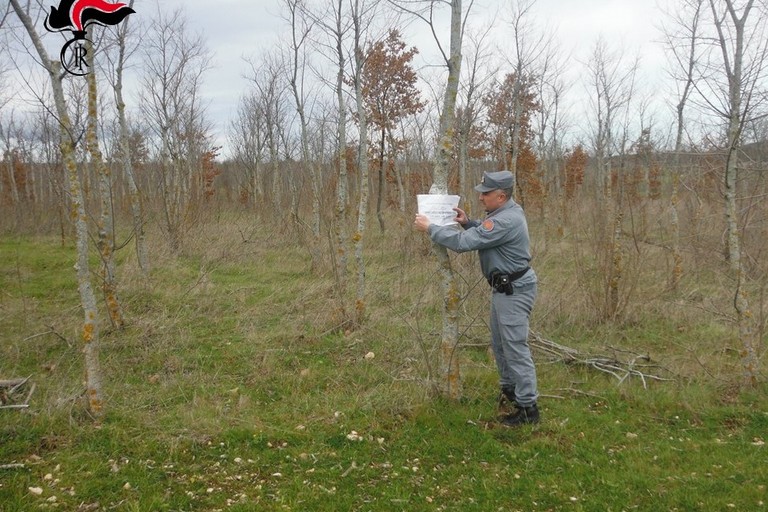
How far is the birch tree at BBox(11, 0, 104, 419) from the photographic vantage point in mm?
3877

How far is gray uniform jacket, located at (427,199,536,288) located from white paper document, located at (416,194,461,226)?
0.10 metres

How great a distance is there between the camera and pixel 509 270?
13.4 ft

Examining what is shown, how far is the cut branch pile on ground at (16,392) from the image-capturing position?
441cm

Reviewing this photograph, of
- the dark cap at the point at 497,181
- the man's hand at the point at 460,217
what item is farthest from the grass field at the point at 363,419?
the dark cap at the point at 497,181

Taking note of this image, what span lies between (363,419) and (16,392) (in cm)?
310

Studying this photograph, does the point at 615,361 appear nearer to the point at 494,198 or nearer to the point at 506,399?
the point at 506,399

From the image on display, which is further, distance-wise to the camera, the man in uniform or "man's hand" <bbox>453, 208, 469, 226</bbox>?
"man's hand" <bbox>453, 208, 469, 226</bbox>

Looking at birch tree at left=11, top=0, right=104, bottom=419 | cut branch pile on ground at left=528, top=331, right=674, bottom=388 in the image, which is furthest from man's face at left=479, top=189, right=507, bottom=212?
birch tree at left=11, top=0, right=104, bottom=419

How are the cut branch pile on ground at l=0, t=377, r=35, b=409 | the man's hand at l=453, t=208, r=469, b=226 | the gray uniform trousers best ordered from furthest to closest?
1. the cut branch pile on ground at l=0, t=377, r=35, b=409
2. the man's hand at l=453, t=208, r=469, b=226
3. the gray uniform trousers

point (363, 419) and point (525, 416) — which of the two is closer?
point (525, 416)

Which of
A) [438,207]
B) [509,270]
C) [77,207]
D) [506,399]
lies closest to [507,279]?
[509,270]

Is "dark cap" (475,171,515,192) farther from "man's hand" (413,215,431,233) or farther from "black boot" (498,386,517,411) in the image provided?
"black boot" (498,386,517,411)

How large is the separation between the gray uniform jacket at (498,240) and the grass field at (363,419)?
84 centimetres

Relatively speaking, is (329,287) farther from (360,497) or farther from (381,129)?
(381,129)
